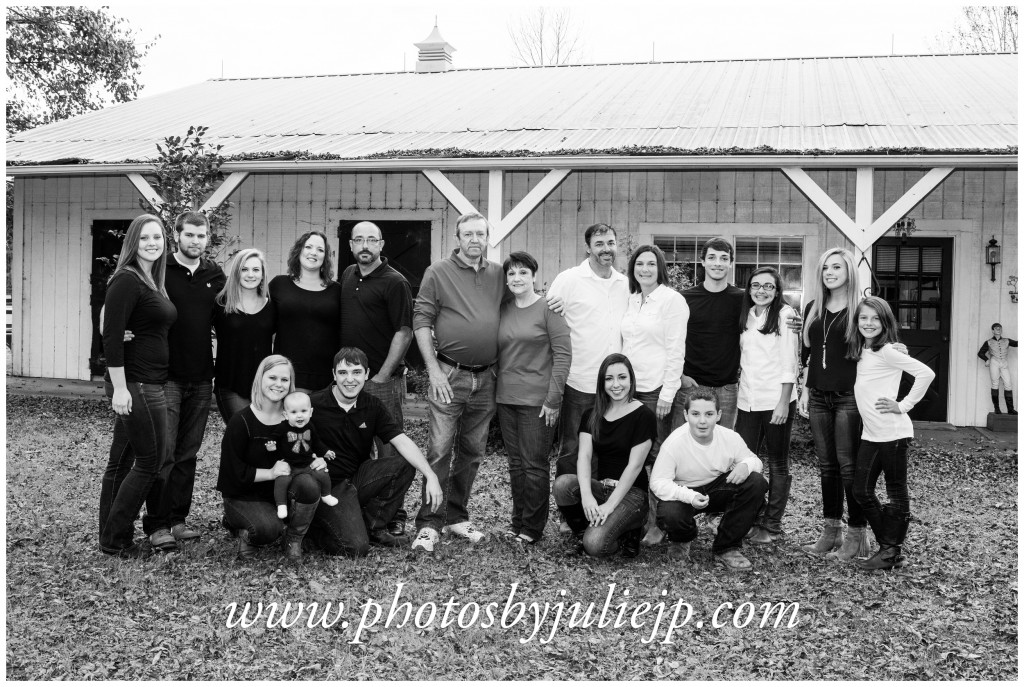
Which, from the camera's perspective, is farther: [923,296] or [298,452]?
[923,296]


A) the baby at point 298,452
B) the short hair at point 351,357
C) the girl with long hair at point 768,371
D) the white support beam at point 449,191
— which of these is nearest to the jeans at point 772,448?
the girl with long hair at point 768,371

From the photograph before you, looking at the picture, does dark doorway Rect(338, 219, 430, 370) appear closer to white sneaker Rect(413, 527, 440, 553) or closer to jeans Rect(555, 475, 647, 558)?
white sneaker Rect(413, 527, 440, 553)

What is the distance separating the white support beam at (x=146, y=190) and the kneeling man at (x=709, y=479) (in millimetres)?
6263

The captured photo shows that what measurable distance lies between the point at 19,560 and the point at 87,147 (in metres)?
6.84

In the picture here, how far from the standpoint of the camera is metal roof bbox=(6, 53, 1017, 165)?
8297 mm

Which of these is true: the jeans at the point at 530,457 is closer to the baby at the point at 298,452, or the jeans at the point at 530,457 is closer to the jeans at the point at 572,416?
the jeans at the point at 572,416

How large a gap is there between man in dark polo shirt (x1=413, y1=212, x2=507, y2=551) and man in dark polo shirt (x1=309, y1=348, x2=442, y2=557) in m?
0.18

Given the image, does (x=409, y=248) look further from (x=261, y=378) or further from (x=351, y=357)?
(x=261, y=378)

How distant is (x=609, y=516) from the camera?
175 inches

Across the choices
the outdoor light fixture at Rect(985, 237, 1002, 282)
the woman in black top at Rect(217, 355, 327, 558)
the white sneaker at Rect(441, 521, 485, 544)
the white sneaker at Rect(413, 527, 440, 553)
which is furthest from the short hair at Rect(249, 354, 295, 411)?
the outdoor light fixture at Rect(985, 237, 1002, 282)

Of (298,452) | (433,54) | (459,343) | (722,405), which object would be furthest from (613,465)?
(433,54)

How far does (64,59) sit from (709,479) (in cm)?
1852

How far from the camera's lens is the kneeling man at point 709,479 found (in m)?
4.38

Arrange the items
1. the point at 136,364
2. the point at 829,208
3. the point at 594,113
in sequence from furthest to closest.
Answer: the point at 594,113 → the point at 829,208 → the point at 136,364
